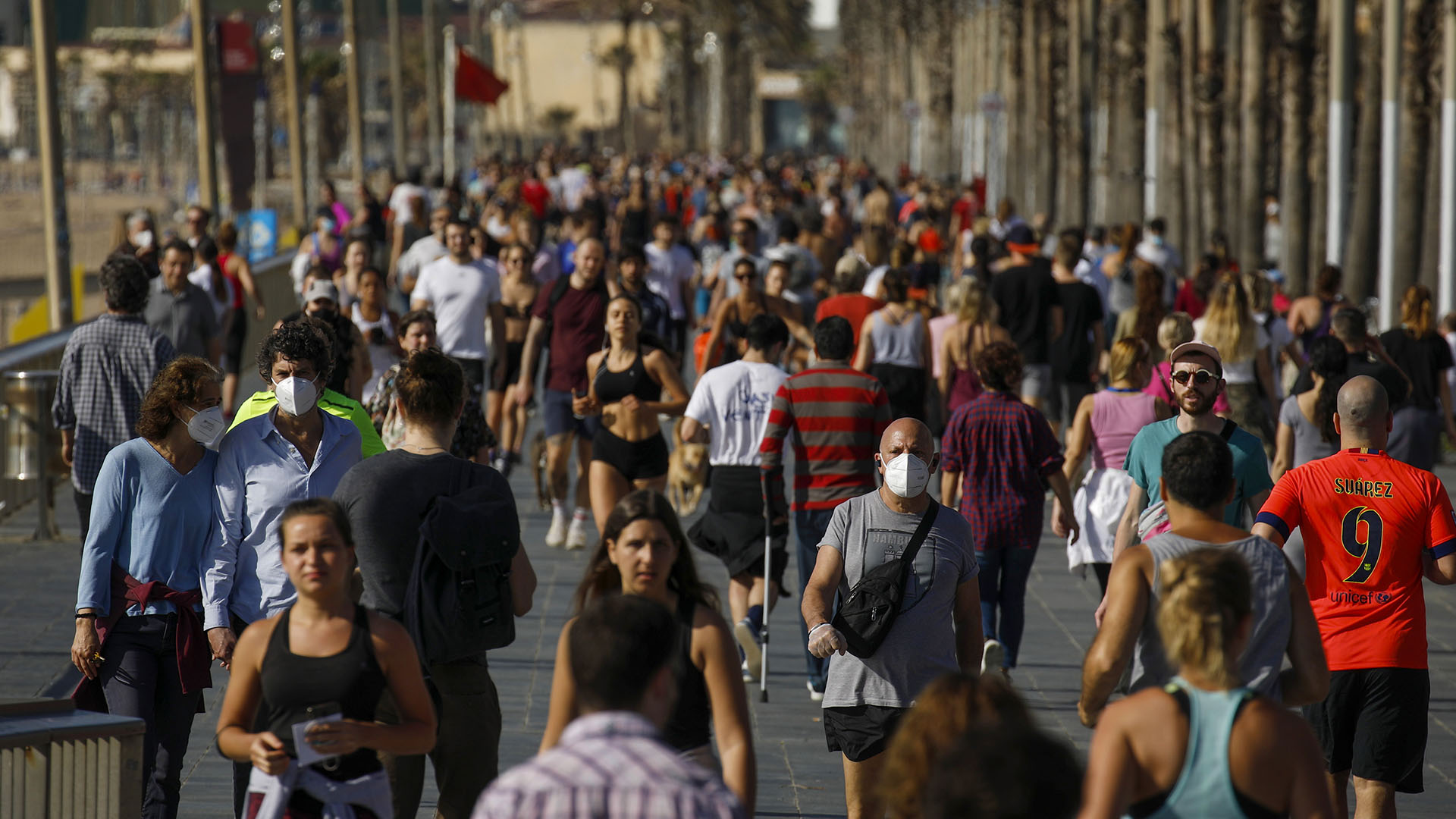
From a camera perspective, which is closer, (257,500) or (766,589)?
(257,500)

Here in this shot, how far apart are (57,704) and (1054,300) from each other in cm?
1012

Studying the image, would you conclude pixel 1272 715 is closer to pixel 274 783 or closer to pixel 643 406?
pixel 274 783

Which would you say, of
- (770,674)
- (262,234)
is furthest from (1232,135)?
(770,674)

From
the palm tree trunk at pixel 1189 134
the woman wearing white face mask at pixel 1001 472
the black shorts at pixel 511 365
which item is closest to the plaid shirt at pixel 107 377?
the woman wearing white face mask at pixel 1001 472

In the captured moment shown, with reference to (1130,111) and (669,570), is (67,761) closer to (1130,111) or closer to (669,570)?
(669,570)

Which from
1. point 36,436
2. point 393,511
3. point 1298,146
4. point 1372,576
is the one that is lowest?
point 36,436

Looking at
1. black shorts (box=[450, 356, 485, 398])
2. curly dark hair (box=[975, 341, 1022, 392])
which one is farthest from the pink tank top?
black shorts (box=[450, 356, 485, 398])

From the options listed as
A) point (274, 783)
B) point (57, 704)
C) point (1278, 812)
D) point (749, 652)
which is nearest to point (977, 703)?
point (1278, 812)

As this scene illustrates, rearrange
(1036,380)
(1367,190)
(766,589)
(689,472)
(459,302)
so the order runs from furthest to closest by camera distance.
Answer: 1. (1367,190)
2. (1036,380)
3. (459,302)
4. (689,472)
5. (766,589)

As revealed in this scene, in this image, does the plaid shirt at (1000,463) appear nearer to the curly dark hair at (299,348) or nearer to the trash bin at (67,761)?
the curly dark hair at (299,348)

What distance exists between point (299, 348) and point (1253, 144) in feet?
65.6

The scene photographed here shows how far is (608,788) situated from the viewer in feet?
10.1

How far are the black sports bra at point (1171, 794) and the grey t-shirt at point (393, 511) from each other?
211cm

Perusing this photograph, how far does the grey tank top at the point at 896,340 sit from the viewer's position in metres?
11.1
